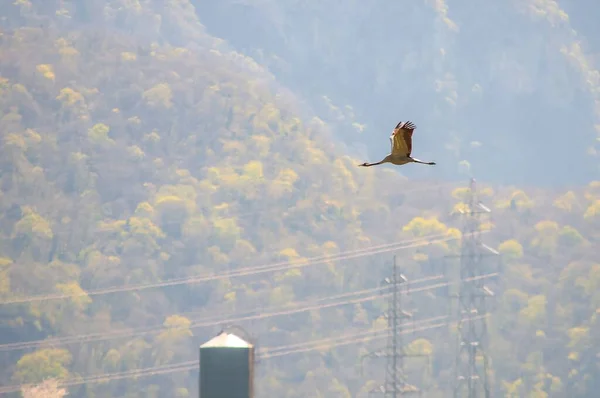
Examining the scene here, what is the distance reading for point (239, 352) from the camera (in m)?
80.2

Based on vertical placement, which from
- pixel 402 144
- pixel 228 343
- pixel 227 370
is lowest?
pixel 227 370

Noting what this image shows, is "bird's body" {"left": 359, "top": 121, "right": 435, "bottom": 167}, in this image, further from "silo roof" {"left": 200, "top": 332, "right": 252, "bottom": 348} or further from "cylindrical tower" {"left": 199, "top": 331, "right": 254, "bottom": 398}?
"silo roof" {"left": 200, "top": 332, "right": 252, "bottom": 348}

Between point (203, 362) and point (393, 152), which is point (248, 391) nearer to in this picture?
point (203, 362)

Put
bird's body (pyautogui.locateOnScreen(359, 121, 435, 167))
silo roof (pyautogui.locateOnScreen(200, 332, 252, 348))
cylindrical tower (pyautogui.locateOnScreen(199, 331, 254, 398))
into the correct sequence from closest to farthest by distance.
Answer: bird's body (pyautogui.locateOnScreen(359, 121, 435, 167)) → cylindrical tower (pyautogui.locateOnScreen(199, 331, 254, 398)) → silo roof (pyautogui.locateOnScreen(200, 332, 252, 348))

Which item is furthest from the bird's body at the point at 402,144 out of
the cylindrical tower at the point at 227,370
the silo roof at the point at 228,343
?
the silo roof at the point at 228,343

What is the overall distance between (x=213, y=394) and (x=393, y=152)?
3963cm

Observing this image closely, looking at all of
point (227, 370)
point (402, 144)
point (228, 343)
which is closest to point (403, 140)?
point (402, 144)

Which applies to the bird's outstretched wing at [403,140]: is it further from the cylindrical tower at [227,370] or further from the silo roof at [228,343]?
the silo roof at [228,343]

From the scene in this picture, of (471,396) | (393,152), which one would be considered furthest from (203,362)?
(471,396)

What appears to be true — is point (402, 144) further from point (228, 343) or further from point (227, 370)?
point (228, 343)

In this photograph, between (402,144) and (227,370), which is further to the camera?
(227,370)

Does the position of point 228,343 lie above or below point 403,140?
above

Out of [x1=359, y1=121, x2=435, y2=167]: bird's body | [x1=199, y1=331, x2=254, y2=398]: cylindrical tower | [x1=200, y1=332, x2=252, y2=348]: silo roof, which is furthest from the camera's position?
[x1=200, y1=332, x2=252, y2=348]: silo roof

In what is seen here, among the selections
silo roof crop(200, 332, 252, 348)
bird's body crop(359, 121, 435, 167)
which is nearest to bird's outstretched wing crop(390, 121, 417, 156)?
bird's body crop(359, 121, 435, 167)
